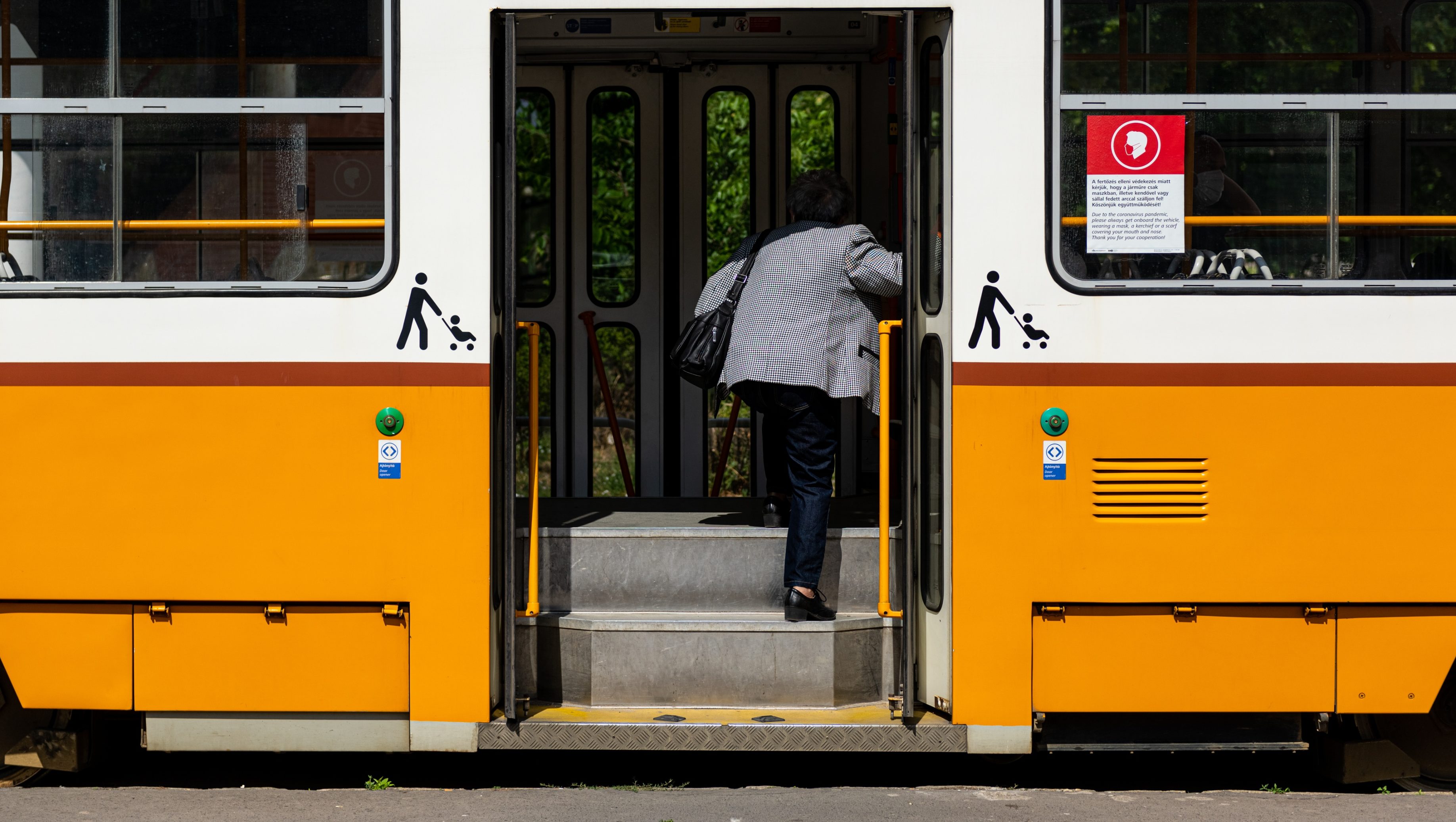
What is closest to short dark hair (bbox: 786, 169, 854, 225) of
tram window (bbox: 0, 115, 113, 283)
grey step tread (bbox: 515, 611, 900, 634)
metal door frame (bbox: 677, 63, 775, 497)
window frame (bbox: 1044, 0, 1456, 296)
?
window frame (bbox: 1044, 0, 1456, 296)

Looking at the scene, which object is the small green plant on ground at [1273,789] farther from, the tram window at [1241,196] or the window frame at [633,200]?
the window frame at [633,200]

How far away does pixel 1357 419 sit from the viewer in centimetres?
443

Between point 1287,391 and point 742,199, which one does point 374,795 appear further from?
point 742,199

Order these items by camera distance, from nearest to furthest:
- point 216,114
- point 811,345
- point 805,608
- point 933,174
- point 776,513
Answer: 1. point 216,114
2. point 933,174
3. point 805,608
4. point 811,345
5. point 776,513

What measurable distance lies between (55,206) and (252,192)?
620 mm

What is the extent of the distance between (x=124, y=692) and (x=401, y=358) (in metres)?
1.38

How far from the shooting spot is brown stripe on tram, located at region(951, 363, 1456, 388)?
4.42m

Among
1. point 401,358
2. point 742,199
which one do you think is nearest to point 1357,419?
point 401,358

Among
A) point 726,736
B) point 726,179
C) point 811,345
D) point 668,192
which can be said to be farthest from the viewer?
point 726,179

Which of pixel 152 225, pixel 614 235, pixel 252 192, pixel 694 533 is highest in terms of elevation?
pixel 614 235

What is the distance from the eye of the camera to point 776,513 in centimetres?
525

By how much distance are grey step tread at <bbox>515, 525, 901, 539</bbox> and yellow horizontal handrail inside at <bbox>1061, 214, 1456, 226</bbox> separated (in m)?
1.30

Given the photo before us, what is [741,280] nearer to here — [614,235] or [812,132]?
[614,235]

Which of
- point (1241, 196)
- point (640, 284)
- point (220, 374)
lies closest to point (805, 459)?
point (1241, 196)
